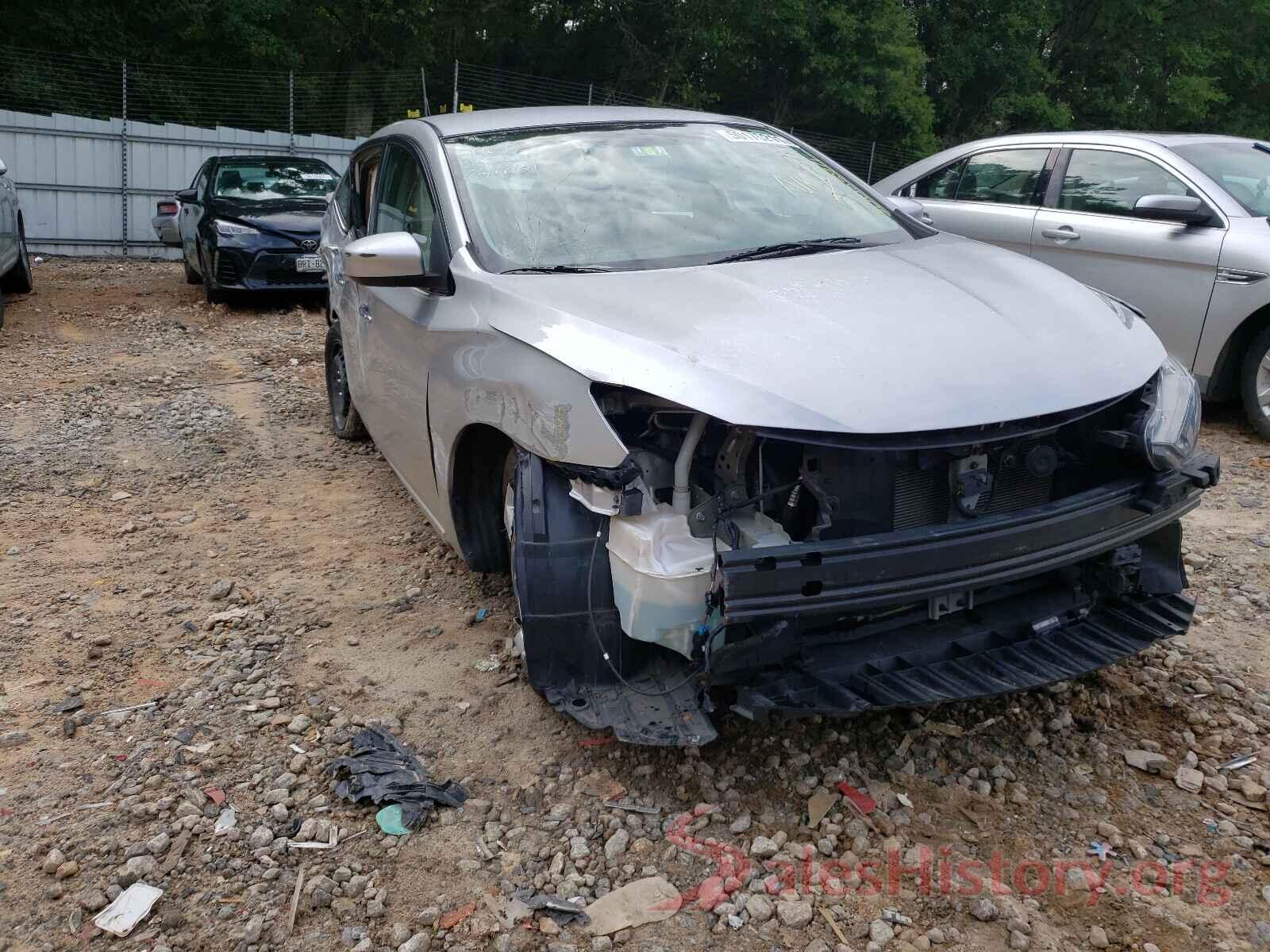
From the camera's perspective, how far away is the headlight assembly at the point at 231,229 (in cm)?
1021

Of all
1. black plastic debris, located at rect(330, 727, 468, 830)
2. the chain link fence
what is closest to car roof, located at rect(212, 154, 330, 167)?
the chain link fence

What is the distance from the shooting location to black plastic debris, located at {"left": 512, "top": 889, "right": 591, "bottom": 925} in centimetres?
237

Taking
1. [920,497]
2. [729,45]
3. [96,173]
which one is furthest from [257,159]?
[729,45]

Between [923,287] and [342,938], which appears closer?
[342,938]

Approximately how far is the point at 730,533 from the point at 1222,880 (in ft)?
4.52

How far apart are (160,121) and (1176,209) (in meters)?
16.0

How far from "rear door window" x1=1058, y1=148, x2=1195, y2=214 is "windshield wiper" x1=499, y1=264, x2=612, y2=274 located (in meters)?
4.25

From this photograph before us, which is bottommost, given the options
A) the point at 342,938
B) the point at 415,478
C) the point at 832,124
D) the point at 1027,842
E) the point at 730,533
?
the point at 342,938

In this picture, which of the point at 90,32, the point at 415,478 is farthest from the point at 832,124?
the point at 415,478

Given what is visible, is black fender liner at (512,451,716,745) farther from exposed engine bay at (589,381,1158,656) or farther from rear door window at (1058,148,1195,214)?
rear door window at (1058,148,1195,214)

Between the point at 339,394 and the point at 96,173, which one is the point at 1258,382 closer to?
the point at 339,394

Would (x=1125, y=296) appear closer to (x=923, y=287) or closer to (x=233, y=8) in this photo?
(x=923, y=287)

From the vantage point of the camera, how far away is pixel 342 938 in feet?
7.61

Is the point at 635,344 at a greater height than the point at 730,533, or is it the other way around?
the point at 635,344
